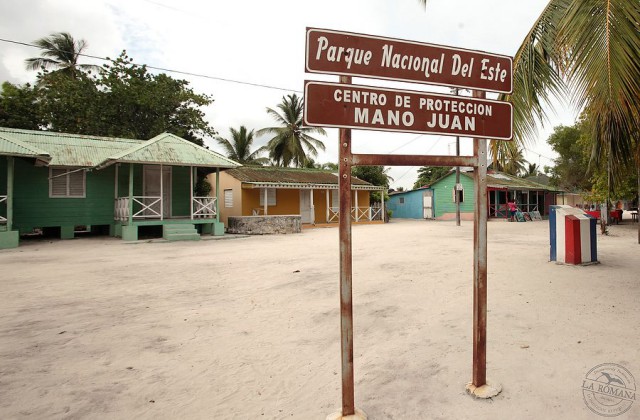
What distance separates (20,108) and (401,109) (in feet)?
94.0

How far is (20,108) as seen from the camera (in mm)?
22797

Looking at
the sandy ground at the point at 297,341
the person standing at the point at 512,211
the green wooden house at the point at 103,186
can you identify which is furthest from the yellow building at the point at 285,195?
the sandy ground at the point at 297,341

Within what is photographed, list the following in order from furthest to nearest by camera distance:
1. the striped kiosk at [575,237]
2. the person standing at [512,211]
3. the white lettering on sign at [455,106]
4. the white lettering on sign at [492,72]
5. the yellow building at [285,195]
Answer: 1. the person standing at [512,211]
2. the yellow building at [285,195]
3. the striped kiosk at [575,237]
4. the white lettering on sign at [492,72]
5. the white lettering on sign at [455,106]

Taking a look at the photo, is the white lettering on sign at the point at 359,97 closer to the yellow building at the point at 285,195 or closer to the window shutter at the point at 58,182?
the window shutter at the point at 58,182

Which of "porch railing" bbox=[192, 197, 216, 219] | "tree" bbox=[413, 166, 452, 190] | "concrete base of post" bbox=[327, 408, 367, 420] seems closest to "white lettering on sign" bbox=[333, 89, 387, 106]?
"concrete base of post" bbox=[327, 408, 367, 420]

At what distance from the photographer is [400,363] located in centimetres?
316

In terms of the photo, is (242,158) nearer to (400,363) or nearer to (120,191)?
(120,191)

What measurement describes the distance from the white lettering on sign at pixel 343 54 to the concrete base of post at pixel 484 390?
236cm

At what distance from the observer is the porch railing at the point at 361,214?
82.1 ft

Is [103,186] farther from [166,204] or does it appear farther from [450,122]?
[450,122]

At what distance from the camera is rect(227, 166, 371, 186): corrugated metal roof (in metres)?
22.1

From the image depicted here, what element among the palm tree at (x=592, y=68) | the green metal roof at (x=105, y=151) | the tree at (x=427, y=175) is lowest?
the palm tree at (x=592, y=68)

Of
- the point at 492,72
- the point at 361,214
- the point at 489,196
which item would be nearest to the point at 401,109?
the point at 492,72

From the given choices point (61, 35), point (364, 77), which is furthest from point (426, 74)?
point (61, 35)
